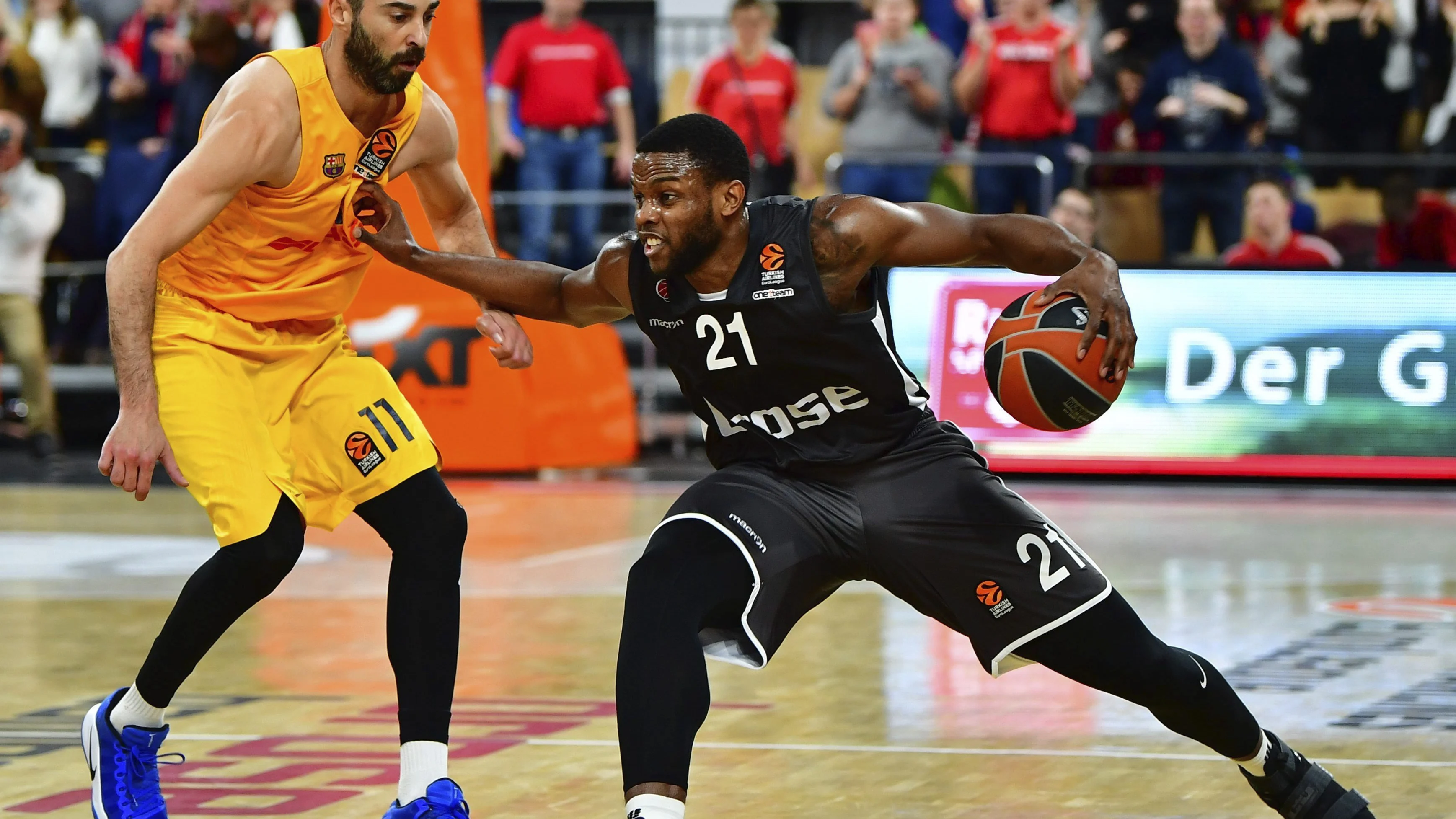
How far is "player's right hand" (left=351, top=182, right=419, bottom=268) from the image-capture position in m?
5.18

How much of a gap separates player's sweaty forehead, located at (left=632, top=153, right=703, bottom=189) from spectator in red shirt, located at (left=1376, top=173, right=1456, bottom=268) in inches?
383

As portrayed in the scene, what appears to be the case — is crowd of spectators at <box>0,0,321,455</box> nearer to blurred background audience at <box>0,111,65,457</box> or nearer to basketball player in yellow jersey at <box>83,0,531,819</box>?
blurred background audience at <box>0,111,65,457</box>

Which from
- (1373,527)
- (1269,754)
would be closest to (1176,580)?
(1373,527)

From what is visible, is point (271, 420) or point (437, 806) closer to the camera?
point (437, 806)

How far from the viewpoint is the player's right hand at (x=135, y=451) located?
462 cm

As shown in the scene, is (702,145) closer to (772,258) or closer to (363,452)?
(772,258)

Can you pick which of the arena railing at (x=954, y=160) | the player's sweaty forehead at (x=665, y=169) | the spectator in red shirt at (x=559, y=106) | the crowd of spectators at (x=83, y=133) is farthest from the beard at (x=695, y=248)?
the crowd of spectators at (x=83, y=133)

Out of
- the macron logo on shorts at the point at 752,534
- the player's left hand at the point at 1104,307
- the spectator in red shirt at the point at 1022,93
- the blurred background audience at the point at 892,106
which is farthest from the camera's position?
the blurred background audience at the point at 892,106

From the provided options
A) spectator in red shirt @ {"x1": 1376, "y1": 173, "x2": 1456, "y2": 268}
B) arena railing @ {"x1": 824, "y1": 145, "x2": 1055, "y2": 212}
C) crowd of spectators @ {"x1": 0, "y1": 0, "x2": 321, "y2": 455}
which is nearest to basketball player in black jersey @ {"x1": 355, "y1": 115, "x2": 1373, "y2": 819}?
arena railing @ {"x1": 824, "y1": 145, "x2": 1055, "y2": 212}

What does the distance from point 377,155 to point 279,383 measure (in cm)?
62

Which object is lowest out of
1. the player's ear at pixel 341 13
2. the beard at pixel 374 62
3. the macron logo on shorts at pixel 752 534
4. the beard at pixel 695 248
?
the macron logo on shorts at pixel 752 534

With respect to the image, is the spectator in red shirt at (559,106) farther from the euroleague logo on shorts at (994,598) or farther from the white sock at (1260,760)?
the white sock at (1260,760)

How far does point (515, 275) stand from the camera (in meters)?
5.13

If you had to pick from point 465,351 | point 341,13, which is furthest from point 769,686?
point 465,351
